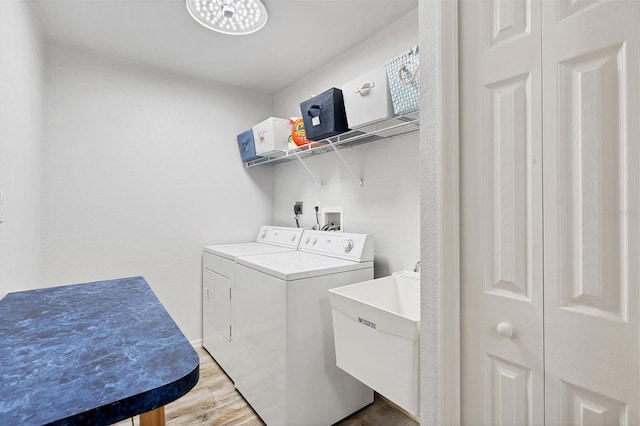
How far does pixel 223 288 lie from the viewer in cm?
229

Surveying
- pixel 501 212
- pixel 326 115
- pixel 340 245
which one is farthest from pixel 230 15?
pixel 501 212

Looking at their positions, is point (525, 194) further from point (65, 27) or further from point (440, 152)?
point (65, 27)

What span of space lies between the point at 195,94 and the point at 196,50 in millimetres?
514

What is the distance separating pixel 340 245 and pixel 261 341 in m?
0.76

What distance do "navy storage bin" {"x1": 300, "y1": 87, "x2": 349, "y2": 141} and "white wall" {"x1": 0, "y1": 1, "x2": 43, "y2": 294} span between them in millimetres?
1431

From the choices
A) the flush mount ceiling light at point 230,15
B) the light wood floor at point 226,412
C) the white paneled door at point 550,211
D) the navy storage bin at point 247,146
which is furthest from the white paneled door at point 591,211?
the navy storage bin at point 247,146

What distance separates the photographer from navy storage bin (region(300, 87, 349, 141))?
6.05 ft

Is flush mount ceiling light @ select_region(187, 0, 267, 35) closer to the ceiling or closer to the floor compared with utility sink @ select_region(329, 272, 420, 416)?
closer to the ceiling

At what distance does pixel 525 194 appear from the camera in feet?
2.76

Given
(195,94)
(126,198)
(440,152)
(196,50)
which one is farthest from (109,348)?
(195,94)

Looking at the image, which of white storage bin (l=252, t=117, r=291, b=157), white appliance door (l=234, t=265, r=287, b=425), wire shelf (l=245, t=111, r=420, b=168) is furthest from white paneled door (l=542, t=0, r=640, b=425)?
white storage bin (l=252, t=117, r=291, b=157)

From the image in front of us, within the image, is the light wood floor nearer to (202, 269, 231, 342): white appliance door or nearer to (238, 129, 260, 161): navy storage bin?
(202, 269, 231, 342): white appliance door

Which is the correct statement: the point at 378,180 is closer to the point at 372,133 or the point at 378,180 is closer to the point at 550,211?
the point at 372,133

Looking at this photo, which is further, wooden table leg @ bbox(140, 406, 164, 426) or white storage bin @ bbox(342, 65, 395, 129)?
white storage bin @ bbox(342, 65, 395, 129)
